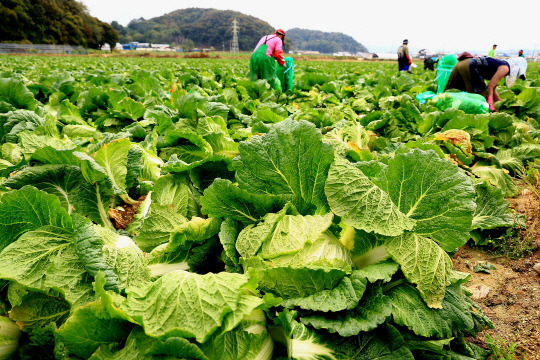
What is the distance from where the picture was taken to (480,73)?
22.6ft

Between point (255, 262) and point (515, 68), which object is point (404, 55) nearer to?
point (515, 68)

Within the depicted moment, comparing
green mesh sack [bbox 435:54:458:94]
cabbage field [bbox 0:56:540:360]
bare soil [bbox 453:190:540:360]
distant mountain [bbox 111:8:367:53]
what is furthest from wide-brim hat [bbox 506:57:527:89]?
distant mountain [bbox 111:8:367:53]

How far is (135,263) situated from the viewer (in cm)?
145

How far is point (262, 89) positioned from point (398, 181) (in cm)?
605

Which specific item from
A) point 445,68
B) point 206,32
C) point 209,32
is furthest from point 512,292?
point 206,32

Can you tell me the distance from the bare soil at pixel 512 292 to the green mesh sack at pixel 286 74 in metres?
6.72

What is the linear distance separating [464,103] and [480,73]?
1.70 m

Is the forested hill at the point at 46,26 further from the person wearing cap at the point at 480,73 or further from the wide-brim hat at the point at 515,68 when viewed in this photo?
the wide-brim hat at the point at 515,68

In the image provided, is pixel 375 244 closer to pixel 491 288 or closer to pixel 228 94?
pixel 491 288

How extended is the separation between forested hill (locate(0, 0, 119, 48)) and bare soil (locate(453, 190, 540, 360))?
67.5m

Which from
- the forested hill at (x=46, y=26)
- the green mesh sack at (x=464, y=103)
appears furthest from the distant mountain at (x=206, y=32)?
the green mesh sack at (x=464, y=103)

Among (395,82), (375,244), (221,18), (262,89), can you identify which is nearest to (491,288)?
(375,244)

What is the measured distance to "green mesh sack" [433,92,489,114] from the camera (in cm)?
570

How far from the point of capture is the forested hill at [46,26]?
2046 inches
